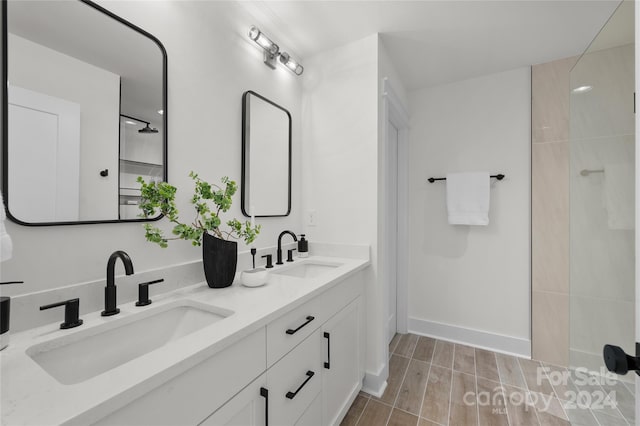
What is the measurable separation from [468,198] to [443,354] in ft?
4.32

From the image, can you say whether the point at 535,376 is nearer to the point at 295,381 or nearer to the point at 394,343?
the point at 394,343

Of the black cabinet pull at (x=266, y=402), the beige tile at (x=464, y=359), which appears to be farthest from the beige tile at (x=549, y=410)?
the black cabinet pull at (x=266, y=402)

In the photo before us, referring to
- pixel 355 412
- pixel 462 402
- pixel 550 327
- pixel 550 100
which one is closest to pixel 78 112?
pixel 355 412

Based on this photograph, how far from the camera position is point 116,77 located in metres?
1.04

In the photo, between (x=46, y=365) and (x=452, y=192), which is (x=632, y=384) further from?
(x=452, y=192)

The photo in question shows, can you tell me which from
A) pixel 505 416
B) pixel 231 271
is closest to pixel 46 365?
pixel 231 271

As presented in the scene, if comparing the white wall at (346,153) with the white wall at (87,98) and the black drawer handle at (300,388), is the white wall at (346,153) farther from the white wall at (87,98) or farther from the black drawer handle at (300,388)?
the white wall at (87,98)

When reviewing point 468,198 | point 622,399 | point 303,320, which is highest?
point 468,198

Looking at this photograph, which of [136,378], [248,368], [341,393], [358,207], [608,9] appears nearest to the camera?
[136,378]

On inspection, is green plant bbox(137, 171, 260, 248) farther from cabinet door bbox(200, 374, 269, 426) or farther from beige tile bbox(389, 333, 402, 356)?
beige tile bbox(389, 333, 402, 356)

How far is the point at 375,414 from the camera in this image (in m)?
1.62

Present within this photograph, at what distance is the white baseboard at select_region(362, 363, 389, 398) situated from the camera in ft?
5.86

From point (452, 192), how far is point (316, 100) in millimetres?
1411

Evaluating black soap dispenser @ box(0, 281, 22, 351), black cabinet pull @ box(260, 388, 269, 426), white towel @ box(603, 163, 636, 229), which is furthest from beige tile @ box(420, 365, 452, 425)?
black soap dispenser @ box(0, 281, 22, 351)
